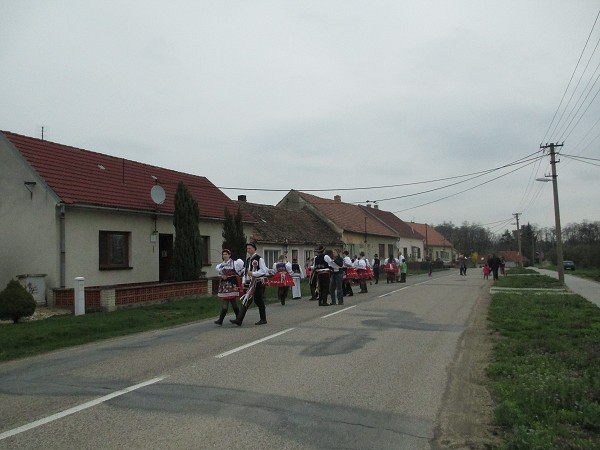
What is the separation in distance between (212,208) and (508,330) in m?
17.7

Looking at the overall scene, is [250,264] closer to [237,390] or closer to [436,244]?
[237,390]

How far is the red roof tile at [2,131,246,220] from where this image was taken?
61.8ft

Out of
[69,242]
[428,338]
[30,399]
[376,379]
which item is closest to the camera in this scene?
[30,399]

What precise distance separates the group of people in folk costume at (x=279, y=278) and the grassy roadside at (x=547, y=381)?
521cm

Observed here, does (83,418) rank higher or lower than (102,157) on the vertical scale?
lower

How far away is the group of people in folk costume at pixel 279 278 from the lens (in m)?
12.5

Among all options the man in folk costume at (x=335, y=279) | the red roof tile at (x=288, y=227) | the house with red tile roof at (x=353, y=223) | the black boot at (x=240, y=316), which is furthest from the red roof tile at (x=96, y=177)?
the house with red tile roof at (x=353, y=223)

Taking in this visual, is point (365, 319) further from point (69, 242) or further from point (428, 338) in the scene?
point (69, 242)

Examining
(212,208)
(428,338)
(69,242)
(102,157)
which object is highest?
(102,157)

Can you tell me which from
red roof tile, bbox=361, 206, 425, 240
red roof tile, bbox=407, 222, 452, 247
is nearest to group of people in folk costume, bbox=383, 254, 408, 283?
red roof tile, bbox=361, 206, 425, 240

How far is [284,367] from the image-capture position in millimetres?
8039

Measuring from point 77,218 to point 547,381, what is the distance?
1581 centimetres

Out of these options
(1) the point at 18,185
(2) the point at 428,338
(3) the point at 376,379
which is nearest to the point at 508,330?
(2) the point at 428,338

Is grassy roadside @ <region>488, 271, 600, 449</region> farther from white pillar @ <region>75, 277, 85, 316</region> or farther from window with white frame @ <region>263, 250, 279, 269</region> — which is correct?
window with white frame @ <region>263, 250, 279, 269</region>
